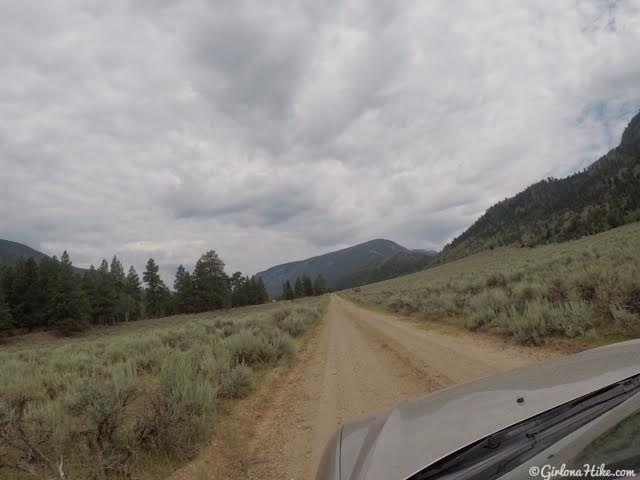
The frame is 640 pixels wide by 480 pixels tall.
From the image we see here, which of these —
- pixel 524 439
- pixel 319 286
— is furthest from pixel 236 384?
pixel 319 286

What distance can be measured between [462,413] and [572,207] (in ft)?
480

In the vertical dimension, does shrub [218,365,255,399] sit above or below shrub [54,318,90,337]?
below

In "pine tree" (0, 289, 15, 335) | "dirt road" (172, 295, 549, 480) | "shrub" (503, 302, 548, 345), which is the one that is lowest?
"dirt road" (172, 295, 549, 480)

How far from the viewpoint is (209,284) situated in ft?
212

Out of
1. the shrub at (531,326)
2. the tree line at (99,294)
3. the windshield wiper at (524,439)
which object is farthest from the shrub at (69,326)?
the windshield wiper at (524,439)

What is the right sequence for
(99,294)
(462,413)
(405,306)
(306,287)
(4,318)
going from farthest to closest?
(306,287)
(99,294)
(4,318)
(405,306)
(462,413)

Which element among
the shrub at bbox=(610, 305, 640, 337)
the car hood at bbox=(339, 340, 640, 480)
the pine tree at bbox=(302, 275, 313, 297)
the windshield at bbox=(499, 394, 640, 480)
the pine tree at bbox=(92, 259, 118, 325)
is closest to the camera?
the windshield at bbox=(499, 394, 640, 480)

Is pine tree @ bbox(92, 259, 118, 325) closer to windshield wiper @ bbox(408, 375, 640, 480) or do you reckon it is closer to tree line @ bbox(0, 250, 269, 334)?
tree line @ bbox(0, 250, 269, 334)

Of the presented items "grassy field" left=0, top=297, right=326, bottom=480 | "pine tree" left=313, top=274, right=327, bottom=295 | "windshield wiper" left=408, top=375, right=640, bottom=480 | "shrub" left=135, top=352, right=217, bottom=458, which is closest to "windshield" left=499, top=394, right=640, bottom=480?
"windshield wiper" left=408, top=375, right=640, bottom=480

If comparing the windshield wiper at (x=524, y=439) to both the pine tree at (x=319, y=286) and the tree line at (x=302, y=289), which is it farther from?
the pine tree at (x=319, y=286)

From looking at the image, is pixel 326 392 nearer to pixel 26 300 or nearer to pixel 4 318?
pixel 4 318

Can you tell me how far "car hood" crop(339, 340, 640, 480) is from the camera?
171 centimetres

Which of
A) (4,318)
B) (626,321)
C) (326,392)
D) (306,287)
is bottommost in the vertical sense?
(326,392)

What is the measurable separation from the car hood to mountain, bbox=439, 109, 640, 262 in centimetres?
8574
